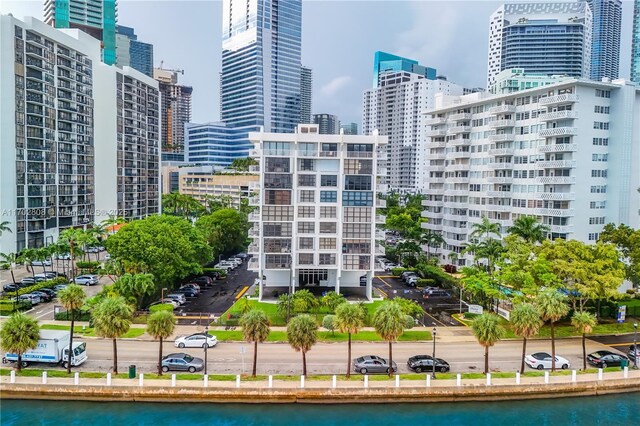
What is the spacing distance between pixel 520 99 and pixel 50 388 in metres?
75.5

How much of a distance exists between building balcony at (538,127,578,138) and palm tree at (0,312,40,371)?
69741 mm

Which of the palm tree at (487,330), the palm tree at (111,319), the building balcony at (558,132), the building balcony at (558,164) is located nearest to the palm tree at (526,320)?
the palm tree at (487,330)

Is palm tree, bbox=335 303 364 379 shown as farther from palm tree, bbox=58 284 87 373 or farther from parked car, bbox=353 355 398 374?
palm tree, bbox=58 284 87 373

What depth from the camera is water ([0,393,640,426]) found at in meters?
37.5

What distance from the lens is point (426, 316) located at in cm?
6206

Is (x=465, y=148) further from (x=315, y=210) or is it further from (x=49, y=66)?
(x=49, y=66)

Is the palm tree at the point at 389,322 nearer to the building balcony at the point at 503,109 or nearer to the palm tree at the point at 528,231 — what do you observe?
the palm tree at the point at 528,231

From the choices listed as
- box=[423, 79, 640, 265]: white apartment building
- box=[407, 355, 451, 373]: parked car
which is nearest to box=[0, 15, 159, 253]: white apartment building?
box=[407, 355, 451, 373]: parked car

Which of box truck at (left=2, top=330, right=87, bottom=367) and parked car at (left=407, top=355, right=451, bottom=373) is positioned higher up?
box truck at (left=2, top=330, right=87, bottom=367)

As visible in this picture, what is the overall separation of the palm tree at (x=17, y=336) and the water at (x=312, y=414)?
413 centimetres

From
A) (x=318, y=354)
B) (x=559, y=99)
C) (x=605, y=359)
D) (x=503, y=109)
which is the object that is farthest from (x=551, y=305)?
(x=503, y=109)

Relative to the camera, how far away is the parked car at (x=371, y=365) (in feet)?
143

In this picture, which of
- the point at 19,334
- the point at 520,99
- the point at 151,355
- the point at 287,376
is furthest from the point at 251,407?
the point at 520,99

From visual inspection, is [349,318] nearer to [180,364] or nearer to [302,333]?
[302,333]
